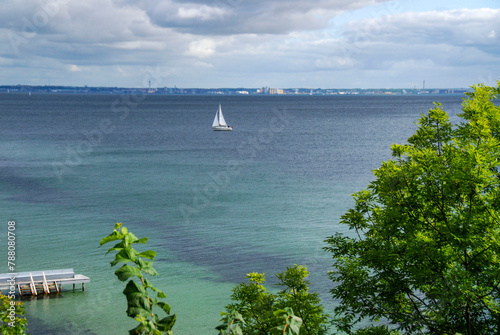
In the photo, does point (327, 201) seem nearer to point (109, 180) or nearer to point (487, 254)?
point (109, 180)

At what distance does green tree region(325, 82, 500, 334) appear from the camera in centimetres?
1166

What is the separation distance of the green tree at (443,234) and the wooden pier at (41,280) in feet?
58.7

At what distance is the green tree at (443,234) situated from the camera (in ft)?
38.2

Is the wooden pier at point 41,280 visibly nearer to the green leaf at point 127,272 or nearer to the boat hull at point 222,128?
the green leaf at point 127,272

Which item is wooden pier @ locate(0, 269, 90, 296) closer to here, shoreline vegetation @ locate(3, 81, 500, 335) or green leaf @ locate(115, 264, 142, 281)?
shoreline vegetation @ locate(3, 81, 500, 335)

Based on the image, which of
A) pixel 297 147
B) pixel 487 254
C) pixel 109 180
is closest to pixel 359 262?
pixel 487 254

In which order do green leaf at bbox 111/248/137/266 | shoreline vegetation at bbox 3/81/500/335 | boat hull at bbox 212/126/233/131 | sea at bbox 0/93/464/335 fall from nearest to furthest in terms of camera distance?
1. green leaf at bbox 111/248/137/266
2. shoreline vegetation at bbox 3/81/500/335
3. sea at bbox 0/93/464/335
4. boat hull at bbox 212/126/233/131

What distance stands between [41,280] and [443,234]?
2242 cm

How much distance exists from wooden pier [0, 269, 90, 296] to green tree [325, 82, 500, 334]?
17.9m

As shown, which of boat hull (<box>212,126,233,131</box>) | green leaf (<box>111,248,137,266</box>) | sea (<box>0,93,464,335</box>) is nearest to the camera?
green leaf (<box>111,248,137,266</box>)

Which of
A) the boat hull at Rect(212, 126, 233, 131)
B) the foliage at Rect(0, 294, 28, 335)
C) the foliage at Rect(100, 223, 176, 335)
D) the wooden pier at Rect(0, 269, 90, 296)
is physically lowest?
the wooden pier at Rect(0, 269, 90, 296)

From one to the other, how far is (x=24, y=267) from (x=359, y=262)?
22882mm

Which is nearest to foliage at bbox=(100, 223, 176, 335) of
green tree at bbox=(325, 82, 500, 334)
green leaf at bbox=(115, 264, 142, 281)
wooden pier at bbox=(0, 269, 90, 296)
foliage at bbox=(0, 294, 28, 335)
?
green leaf at bbox=(115, 264, 142, 281)

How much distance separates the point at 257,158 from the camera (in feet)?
238
